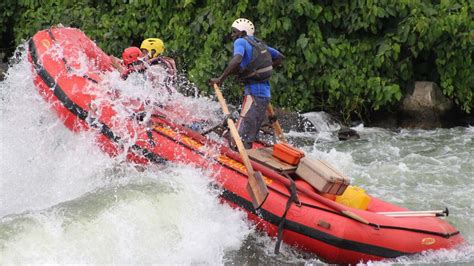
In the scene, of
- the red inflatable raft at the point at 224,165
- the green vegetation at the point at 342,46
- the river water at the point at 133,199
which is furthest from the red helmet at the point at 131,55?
the green vegetation at the point at 342,46

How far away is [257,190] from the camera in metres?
6.48

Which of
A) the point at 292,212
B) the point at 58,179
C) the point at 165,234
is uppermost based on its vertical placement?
the point at 292,212

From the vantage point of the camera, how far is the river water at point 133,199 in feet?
19.2

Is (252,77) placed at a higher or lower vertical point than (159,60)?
higher

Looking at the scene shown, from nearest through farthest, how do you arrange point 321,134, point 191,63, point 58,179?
point 58,179
point 321,134
point 191,63

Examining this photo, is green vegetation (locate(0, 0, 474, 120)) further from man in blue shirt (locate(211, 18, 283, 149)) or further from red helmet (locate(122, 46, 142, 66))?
man in blue shirt (locate(211, 18, 283, 149))

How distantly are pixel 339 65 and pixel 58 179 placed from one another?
511 cm

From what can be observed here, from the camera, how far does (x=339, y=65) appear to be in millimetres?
11352

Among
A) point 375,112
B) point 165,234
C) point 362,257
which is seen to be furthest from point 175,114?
point 375,112

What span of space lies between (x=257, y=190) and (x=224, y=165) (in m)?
0.62

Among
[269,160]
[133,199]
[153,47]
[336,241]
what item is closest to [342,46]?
[153,47]

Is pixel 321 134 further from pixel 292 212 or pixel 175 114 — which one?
pixel 292 212

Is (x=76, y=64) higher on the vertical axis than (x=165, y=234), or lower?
higher

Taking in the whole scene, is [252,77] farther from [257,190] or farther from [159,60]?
[257,190]
